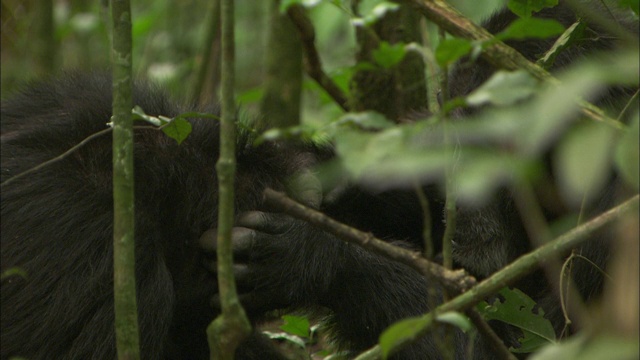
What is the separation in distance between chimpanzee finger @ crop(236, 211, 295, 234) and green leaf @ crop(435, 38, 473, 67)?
963mm

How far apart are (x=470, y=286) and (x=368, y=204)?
97cm

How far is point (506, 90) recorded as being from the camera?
1.03 m

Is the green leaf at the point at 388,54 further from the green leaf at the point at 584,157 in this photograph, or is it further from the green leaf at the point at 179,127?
the green leaf at the point at 179,127

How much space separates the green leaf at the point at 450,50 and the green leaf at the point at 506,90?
94 millimetres

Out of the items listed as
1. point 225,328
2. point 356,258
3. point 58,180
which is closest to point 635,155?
point 225,328

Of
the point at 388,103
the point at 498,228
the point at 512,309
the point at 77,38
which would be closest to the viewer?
the point at 512,309

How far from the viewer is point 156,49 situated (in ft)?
19.7

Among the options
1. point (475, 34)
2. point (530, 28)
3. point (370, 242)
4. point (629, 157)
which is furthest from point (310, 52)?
point (629, 157)

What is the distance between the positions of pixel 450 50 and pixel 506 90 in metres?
0.13

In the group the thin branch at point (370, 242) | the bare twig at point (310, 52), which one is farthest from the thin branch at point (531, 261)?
the bare twig at point (310, 52)

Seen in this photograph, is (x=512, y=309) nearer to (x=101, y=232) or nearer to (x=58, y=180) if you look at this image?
(x=101, y=232)

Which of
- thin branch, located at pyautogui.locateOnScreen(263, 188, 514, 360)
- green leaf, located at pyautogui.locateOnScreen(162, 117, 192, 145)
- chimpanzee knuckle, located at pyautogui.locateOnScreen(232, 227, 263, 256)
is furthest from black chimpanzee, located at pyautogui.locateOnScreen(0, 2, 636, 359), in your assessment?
thin branch, located at pyautogui.locateOnScreen(263, 188, 514, 360)

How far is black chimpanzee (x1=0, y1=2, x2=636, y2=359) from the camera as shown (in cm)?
188

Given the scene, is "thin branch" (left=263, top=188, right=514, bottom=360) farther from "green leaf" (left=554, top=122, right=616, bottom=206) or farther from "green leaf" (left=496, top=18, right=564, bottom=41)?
"green leaf" (left=554, top=122, right=616, bottom=206)
